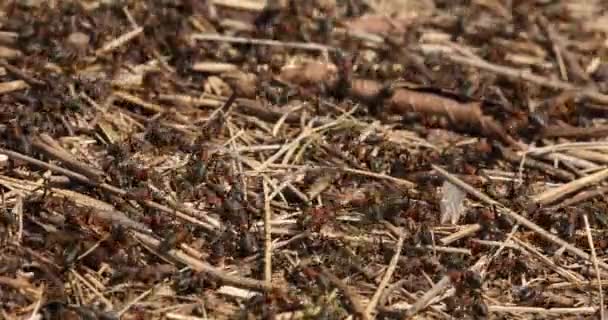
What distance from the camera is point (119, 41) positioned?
4.29 meters

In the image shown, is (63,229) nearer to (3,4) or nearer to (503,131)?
(3,4)

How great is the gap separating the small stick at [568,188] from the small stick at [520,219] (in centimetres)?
16

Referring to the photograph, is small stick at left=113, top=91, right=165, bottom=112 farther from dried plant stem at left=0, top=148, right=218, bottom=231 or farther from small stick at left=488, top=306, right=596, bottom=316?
small stick at left=488, top=306, right=596, bottom=316

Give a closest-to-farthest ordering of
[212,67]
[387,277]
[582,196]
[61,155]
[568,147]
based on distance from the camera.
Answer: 1. [387,277]
2. [61,155]
3. [582,196]
4. [568,147]
5. [212,67]

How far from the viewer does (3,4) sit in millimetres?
4410

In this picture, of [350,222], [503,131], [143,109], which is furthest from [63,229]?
[503,131]

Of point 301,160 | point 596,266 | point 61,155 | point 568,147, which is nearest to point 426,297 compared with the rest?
point 596,266

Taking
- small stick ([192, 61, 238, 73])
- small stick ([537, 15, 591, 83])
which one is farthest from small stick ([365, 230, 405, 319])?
small stick ([537, 15, 591, 83])

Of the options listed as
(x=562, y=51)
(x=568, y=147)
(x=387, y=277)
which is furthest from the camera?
(x=562, y=51)

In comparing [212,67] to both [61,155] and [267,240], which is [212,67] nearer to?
[61,155]

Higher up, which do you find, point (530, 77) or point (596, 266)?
point (530, 77)

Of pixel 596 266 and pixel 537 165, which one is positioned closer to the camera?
pixel 596 266

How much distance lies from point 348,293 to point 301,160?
0.81m

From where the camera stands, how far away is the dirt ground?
3.22 m
